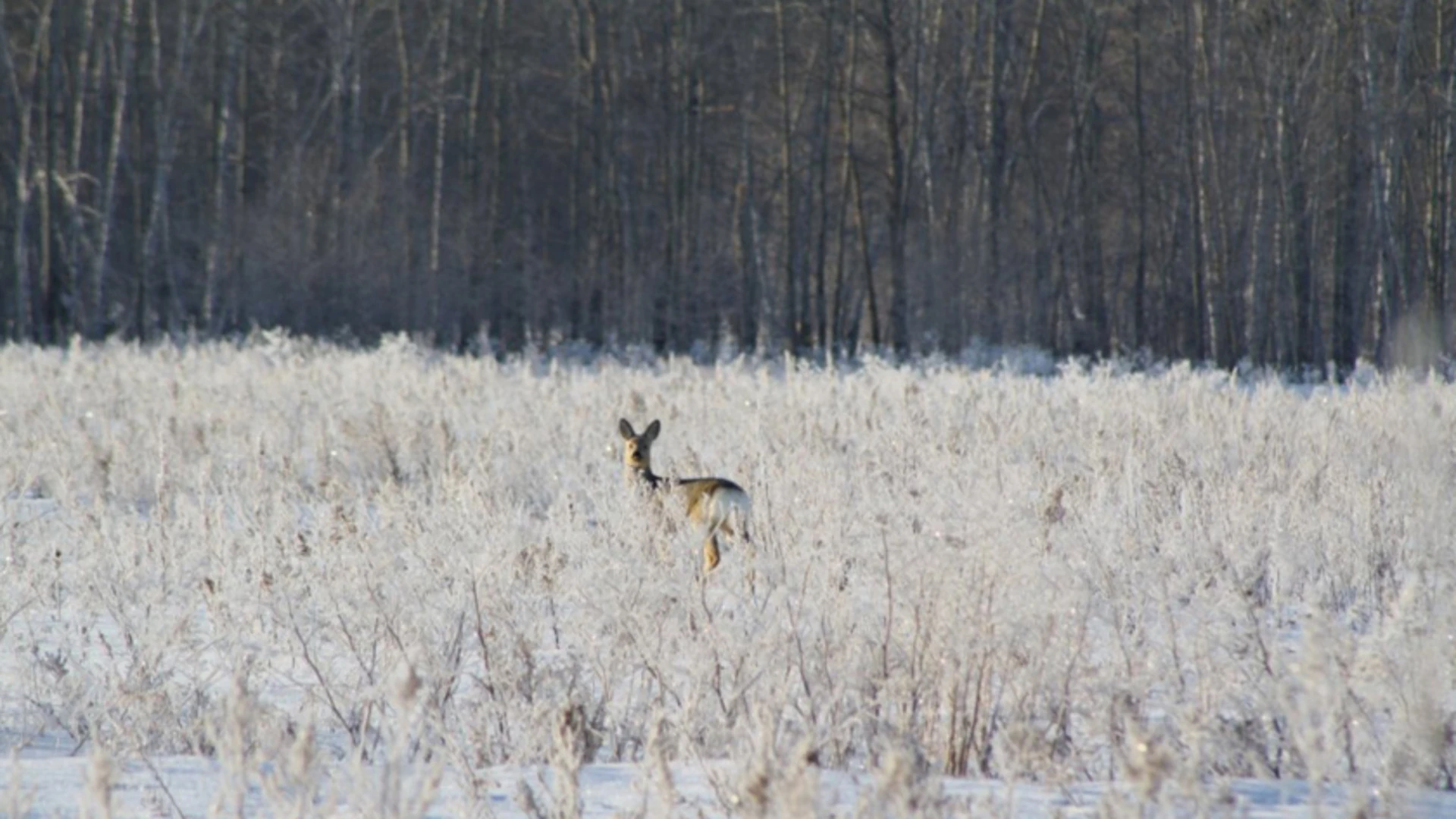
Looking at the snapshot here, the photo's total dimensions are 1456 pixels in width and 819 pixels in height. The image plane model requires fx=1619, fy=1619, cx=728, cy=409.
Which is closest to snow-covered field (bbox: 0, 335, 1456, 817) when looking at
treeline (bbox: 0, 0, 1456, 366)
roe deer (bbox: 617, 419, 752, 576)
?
roe deer (bbox: 617, 419, 752, 576)

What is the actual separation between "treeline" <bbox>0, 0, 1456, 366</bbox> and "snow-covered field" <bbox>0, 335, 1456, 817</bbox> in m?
14.2

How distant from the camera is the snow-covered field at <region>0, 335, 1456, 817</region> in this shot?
11.3 ft

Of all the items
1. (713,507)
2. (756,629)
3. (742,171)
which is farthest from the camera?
(742,171)

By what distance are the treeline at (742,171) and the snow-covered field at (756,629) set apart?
560 inches

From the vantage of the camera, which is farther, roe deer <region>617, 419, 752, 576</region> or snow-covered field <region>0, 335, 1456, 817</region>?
roe deer <region>617, 419, 752, 576</region>

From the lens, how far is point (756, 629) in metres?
4.93

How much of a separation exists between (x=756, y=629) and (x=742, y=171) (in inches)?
982

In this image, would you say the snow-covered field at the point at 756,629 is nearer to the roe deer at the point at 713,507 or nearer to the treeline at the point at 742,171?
the roe deer at the point at 713,507

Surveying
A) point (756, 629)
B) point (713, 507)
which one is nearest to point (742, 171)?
point (713, 507)

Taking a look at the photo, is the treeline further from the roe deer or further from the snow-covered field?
the roe deer

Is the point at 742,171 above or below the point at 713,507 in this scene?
above

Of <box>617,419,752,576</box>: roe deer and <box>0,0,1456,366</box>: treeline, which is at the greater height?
<box>0,0,1456,366</box>: treeline

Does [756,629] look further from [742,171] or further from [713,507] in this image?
[742,171]

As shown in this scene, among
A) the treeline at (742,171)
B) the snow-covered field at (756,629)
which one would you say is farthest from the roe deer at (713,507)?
the treeline at (742,171)
